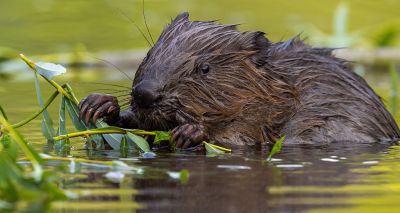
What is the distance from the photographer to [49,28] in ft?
45.0

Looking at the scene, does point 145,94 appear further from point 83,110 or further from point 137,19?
point 137,19

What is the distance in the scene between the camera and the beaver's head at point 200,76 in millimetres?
5703

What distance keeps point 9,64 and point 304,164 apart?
6.32 meters

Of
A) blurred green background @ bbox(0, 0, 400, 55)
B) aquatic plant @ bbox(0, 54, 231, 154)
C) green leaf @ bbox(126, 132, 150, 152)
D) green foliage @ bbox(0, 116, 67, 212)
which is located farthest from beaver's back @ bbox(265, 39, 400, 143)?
blurred green background @ bbox(0, 0, 400, 55)

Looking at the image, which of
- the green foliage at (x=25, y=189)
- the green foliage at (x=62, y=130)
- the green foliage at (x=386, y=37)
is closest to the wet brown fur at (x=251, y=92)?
the green foliage at (x=62, y=130)

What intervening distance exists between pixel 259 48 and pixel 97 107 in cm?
99

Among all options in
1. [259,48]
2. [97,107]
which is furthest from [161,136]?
[259,48]

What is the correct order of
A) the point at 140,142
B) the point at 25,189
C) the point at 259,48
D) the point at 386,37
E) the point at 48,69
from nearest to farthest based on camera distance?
1. the point at 25,189
2. the point at 48,69
3. the point at 140,142
4. the point at 259,48
5. the point at 386,37

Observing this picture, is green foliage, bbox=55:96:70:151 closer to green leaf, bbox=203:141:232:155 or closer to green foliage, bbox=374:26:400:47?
green leaf, bbox=203:141:232:155

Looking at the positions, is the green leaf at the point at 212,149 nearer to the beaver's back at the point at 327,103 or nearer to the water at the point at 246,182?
the water at the point at 246,182

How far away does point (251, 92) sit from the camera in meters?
6.03

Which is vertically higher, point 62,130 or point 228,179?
point 62,130

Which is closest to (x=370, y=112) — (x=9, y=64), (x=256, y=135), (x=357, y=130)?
(x=357, y=130)

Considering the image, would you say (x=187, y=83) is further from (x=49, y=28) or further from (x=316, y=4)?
(x=316, y=4)
